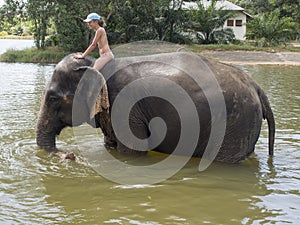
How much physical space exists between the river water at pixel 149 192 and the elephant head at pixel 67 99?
0.42 metres

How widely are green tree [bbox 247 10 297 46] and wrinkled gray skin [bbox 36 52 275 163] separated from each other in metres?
29.8

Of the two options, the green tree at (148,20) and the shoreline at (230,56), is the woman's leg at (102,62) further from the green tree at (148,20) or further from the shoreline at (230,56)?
the green tree at (148,20)

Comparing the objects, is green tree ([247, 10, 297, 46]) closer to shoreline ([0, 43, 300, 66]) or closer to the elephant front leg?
shoreline ([0, 43, 300, 66])

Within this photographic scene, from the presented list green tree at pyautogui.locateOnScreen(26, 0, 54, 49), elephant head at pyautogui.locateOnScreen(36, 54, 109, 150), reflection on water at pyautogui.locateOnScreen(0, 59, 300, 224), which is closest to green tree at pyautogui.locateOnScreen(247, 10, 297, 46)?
green tree at pyautogui.locateOnScreen(26, 0, 54, 49)

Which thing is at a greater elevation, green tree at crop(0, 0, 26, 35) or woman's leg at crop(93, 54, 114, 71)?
green tree at crop(0, 0, 26, 35)

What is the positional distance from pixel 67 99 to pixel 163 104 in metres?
1.32

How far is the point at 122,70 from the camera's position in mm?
6211

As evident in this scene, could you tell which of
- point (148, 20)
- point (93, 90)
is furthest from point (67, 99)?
point (148, 20)

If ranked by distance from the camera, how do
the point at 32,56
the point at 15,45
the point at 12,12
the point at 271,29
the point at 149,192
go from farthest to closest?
the point at 15,45 < the point at 271,29 < the point at 12,12 < the point at 32,56 < the point at 149,192

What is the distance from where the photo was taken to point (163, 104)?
19.8 feet

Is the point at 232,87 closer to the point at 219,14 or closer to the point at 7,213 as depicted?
the point at 7,213

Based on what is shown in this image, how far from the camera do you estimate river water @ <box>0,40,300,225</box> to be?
14.7 ft

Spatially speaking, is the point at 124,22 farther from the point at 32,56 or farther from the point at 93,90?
the point at 93,90

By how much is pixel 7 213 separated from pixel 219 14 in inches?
1341
